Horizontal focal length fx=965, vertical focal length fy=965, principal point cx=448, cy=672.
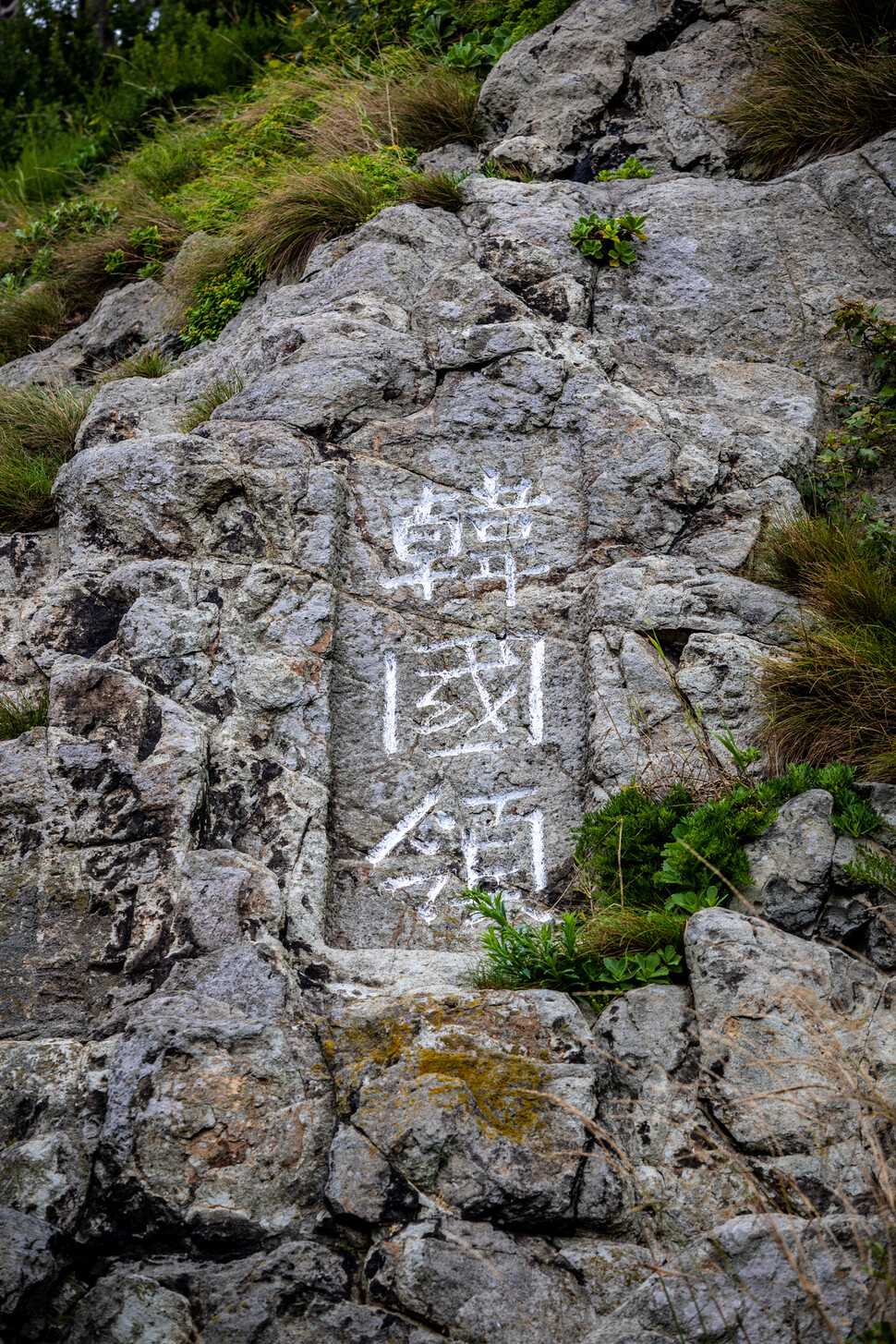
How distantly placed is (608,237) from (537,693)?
3127mm

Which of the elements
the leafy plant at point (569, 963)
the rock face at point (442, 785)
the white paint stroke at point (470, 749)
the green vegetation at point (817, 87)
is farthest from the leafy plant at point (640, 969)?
the green vegetation at point (817, 87)

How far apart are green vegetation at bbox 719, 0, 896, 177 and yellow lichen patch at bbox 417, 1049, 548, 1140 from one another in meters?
6.08

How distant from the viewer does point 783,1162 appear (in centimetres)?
290

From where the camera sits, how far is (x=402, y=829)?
436 centimetres

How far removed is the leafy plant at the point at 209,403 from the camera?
570 centimetres

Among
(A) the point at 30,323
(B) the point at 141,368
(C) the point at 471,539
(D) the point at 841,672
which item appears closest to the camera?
(D) the point at 841,672

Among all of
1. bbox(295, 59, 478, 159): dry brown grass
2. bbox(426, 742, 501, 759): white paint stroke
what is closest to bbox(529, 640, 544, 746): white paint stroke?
bbox(426, 742, 501, 759): white paint stroke

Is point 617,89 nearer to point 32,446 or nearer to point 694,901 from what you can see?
point 32,446

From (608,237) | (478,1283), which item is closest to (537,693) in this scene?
(478,1283)

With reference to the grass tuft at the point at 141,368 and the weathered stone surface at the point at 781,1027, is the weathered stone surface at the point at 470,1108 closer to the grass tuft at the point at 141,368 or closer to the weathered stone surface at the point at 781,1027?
the weathered stone surface at the point at 781,1027

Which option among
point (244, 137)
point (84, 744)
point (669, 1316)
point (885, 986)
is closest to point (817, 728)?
point (885, 986)

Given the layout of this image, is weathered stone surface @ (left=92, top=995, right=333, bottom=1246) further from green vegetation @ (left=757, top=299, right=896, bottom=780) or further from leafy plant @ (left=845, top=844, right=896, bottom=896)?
green vegetation @ (left=757, top=299, right=896, bottom=780)

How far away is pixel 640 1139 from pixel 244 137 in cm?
893

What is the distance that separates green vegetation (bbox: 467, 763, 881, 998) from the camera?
11.4 feet
